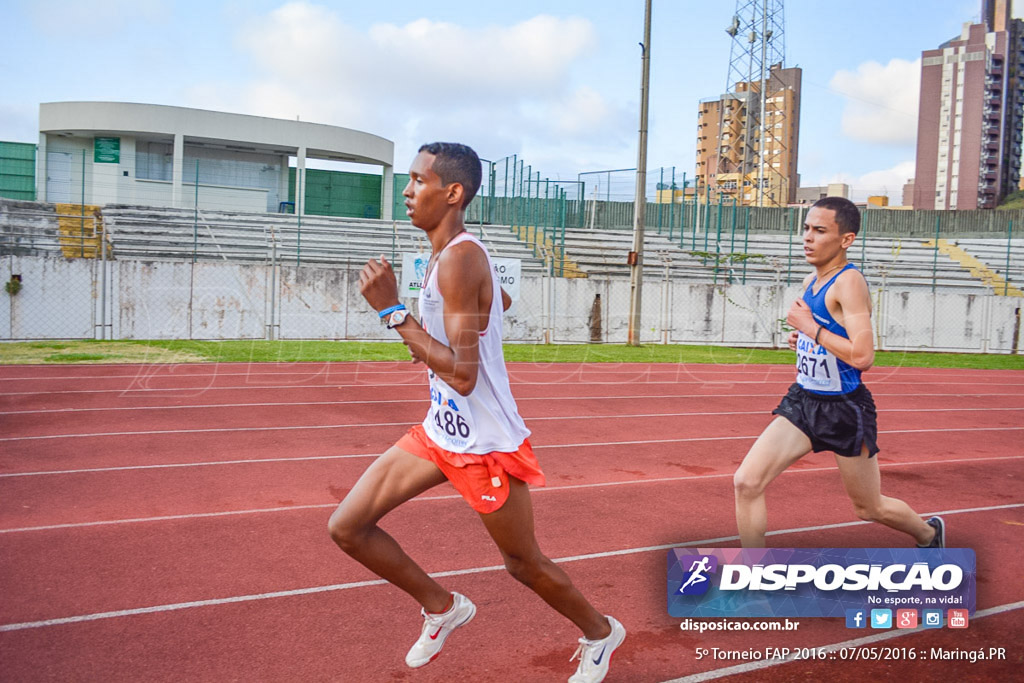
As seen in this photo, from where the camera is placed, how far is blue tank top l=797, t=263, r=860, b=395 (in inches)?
158

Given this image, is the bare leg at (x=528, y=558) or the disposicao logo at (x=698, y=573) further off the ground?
the bare leg at (x=528, y=558)

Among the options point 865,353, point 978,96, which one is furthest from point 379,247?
point 978,96

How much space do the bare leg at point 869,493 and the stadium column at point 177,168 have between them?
25.8 meters

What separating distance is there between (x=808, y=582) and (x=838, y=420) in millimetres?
764

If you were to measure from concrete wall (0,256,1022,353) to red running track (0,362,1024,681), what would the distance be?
637 cm

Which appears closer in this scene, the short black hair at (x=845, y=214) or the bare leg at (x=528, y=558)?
the bare leg at (x=528, y=558)

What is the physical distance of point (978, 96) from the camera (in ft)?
268

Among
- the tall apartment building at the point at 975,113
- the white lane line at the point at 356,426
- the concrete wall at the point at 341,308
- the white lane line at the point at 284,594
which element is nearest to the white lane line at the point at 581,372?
the white lane line at the point at 356,426

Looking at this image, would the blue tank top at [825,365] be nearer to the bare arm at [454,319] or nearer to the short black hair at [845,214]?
the short black hair at [845,214]

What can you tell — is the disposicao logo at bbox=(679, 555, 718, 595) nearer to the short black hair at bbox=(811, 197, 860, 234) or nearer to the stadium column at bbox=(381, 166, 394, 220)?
the short black hair at bbox=(811, 197, 860, 234)

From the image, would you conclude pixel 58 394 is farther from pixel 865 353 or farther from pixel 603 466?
pixel 865 353

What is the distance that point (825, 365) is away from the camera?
4039 mm

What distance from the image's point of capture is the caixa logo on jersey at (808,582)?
12.3 feet

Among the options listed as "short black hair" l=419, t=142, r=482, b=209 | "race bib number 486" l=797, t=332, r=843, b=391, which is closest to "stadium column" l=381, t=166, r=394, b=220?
"race bib number 486" l=797, t=332, r=843, b=391
